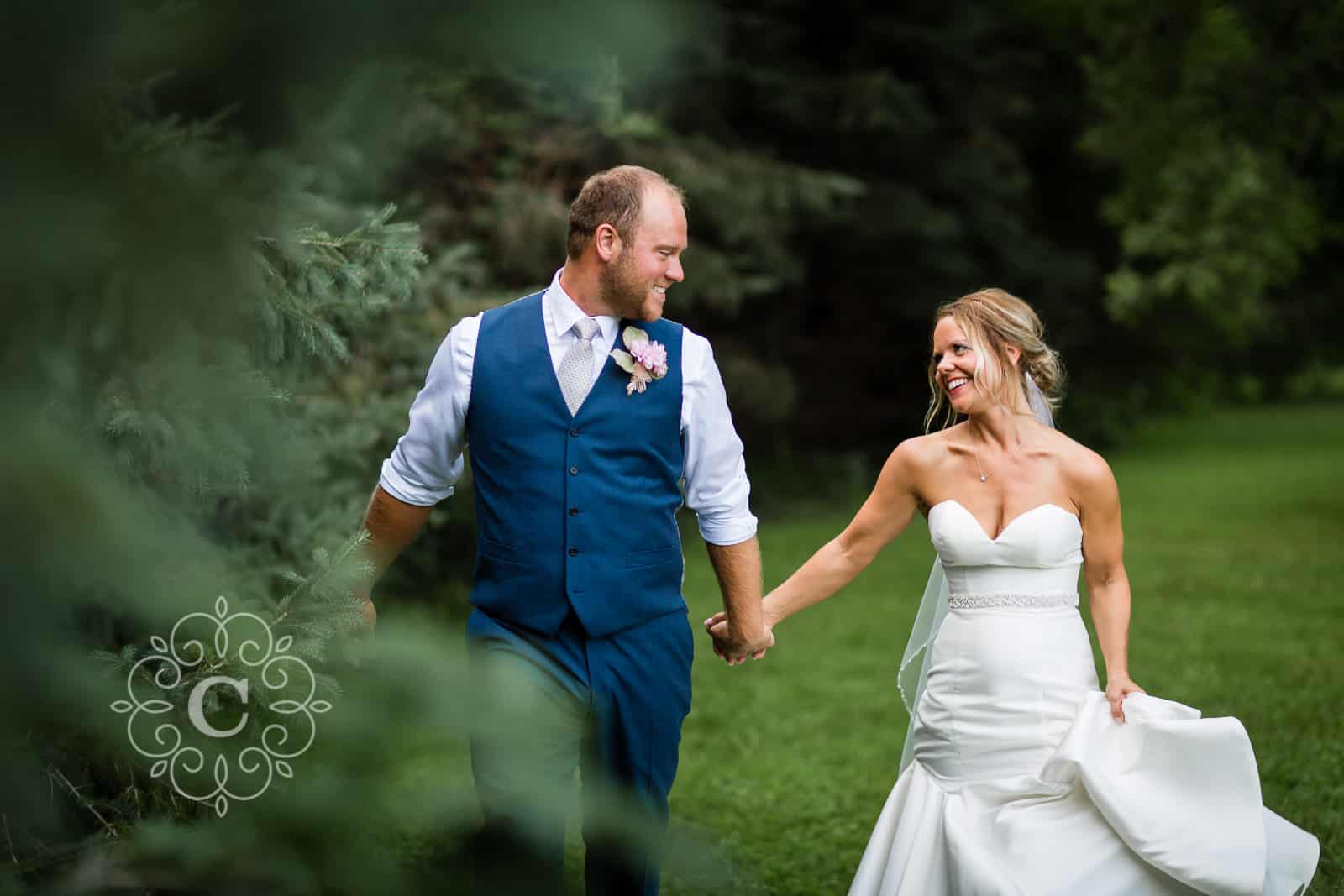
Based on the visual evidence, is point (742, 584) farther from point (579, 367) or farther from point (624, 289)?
point (624, 289)

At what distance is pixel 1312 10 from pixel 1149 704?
13247 mm

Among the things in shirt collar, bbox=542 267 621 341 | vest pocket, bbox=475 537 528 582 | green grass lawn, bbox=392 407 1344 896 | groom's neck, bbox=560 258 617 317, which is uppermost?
groom's neck, bbox=560 258 617 317

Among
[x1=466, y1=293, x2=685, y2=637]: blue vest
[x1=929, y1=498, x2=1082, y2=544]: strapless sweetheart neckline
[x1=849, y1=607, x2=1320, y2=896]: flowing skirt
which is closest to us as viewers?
[x1=466, y1=293, x2=685, y2=637]: blue vest

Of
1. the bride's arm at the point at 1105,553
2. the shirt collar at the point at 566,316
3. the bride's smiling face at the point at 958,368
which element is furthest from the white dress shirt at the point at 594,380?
the bride's arm at the point at 1105,553

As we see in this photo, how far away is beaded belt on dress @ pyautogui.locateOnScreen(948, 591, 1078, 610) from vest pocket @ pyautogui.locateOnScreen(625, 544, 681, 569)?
0.93 metres

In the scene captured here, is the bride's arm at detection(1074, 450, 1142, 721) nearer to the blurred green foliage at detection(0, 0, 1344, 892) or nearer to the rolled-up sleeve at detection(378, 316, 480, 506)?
the blurred green foliage at detection(0, 0, 1344, 892)

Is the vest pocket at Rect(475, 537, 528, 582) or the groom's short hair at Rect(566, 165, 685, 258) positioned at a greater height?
the groom's short hair at Rect(566, 165, 685, 258)

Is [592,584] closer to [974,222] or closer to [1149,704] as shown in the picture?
[1149,704]

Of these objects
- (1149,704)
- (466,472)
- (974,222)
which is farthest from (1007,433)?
(974,222)

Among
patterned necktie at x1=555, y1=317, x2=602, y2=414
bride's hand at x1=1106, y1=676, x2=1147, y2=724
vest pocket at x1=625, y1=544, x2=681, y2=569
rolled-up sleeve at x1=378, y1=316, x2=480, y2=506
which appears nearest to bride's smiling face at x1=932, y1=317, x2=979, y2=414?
bride's hand at x1=1106, y1=676, x2=1147, y2=724

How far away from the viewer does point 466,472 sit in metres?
9.29

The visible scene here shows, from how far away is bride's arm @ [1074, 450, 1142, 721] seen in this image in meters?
4.01

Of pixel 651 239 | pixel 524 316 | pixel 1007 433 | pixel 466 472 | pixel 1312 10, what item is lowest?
pixel 466 472

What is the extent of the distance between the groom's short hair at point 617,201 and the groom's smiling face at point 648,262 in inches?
0.6
